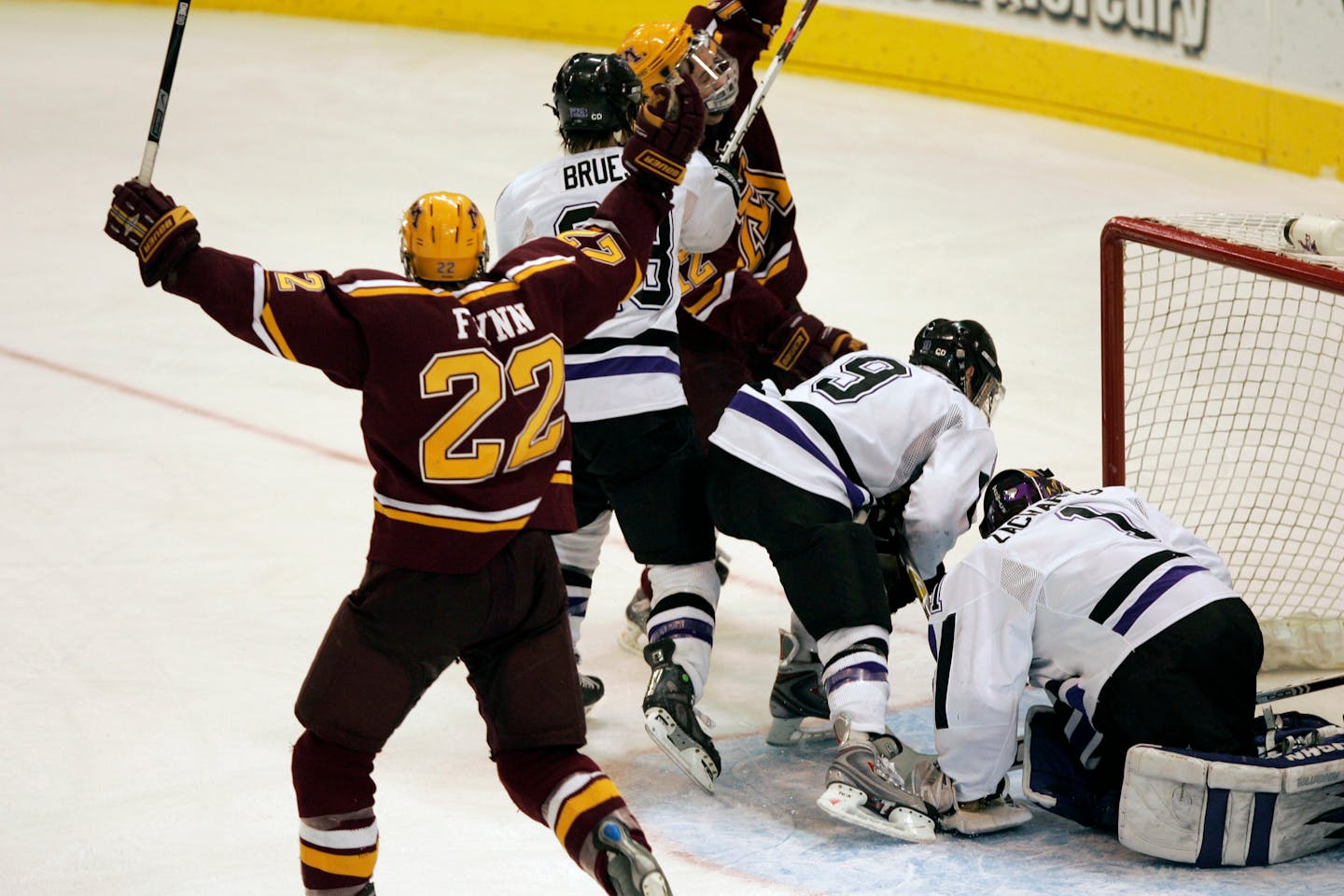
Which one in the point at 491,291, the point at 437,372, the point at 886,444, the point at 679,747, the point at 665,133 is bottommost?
the point at 679,747

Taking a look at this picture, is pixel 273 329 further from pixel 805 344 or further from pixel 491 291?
pixel 805 344

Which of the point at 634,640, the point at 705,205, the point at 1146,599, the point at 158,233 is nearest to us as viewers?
the point at 158,233

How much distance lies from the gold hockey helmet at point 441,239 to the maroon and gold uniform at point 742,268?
155cm

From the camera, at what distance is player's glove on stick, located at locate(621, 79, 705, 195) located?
314 cm

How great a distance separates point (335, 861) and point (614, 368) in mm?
1320

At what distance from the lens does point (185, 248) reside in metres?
2.66

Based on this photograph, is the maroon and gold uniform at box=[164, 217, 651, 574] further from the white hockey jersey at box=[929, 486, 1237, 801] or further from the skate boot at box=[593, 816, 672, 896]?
the white hockey jersey at box=[929, 486, 1237, 801]

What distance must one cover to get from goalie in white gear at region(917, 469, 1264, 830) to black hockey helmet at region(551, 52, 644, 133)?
3.70 feet

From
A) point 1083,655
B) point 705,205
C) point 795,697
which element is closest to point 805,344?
point 705,205

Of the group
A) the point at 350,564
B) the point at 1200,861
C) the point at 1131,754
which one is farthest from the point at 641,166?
the point at 350,564

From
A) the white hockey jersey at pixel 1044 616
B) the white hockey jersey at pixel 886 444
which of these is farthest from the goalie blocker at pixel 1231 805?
the white hockey jersey at pixel 886 444

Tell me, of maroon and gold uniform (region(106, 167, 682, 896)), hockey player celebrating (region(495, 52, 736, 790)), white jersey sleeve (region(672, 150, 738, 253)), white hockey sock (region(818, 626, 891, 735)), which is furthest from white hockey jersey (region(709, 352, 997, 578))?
maroon and gold uniform (region(106, 167, 682, 896))

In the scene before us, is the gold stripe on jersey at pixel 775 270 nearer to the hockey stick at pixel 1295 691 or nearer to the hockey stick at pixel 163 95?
the hockey stick at pixel 1295 691

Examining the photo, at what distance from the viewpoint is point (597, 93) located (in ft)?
12.2
